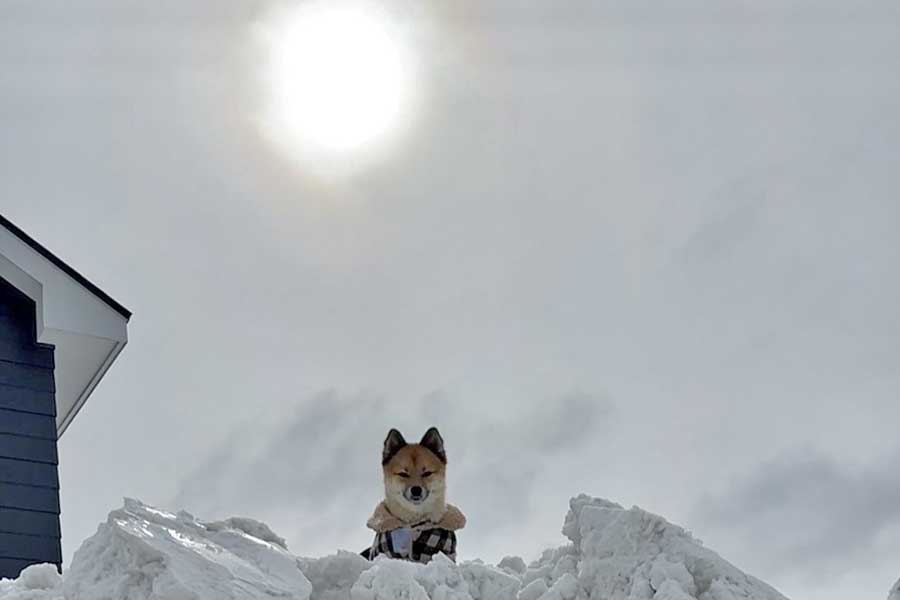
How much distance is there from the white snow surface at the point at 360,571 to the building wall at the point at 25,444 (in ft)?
12.3

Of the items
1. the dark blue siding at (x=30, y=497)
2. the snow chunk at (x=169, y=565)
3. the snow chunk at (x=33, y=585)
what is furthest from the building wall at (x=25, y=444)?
Answer: the snow chunk at (x=169, y=565)

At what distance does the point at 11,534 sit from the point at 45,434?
75cm

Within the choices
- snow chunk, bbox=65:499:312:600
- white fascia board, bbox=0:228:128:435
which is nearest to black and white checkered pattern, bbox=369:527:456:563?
snow chunk, bbox=65:499:312:600

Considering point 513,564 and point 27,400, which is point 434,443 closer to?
point 513,564

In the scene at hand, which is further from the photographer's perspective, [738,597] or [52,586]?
[52,586]

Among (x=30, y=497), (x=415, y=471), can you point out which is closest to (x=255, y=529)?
(x=415, y=471)

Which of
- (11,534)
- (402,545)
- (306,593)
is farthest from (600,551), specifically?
(11,534)

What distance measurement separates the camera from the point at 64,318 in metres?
8.97

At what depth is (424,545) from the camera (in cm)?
680

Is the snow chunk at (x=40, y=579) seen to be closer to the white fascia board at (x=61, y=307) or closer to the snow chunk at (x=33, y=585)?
the snow chunk at (x=33, y=585)

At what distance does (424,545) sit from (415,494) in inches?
11.9

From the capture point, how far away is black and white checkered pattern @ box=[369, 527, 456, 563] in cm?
678

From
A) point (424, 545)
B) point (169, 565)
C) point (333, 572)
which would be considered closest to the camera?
point (169, 565)

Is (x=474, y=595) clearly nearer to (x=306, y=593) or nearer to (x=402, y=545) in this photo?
(x=306, y=593)
